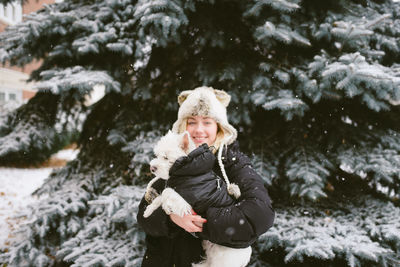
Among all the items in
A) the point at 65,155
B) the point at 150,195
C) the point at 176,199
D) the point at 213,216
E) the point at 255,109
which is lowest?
the point at 65,155

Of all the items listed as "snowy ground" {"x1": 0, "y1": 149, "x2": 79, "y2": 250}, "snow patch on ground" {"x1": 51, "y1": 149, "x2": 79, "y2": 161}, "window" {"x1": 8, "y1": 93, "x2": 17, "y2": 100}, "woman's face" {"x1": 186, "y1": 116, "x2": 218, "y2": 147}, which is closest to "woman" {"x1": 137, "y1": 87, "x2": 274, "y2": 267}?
"woman's face" {"x1": 186, "y1": 116, "x2": 218, "y2": 147}

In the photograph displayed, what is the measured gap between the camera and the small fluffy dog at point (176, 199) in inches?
61.7

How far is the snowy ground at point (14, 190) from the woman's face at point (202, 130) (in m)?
4.02

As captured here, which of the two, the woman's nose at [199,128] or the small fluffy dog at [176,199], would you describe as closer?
the small fluffy dog at [176,199]

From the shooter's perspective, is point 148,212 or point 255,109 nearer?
point 148,212

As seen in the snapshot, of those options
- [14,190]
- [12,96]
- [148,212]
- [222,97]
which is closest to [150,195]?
[148,212]

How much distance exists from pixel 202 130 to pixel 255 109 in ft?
5.14

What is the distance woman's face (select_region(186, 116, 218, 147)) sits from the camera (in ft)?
6.14

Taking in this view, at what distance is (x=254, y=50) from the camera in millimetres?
3590

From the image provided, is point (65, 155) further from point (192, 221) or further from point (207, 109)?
point (192, 221)

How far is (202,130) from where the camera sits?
187cm

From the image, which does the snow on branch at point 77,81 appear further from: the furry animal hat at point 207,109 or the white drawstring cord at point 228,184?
the white drawstring cord at point 228,184

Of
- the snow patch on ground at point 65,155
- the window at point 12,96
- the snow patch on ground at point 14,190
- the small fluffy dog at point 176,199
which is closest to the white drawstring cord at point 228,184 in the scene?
the small fluffy dog at point 176,199

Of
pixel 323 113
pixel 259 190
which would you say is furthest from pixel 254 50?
pixel 259 190
